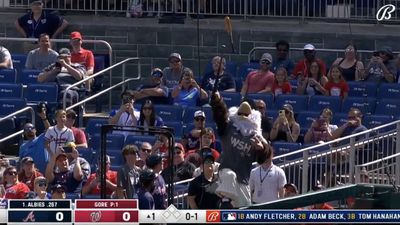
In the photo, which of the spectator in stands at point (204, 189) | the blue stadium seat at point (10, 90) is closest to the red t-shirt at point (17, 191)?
the spectator in stands at point (204, 189)

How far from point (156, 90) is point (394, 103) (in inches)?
125

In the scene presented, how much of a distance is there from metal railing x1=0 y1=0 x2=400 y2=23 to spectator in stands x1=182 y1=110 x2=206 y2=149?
4059mm

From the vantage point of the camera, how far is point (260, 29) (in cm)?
2683

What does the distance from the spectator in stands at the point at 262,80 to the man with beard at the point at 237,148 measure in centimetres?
538

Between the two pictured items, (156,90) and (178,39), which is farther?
(178,39)

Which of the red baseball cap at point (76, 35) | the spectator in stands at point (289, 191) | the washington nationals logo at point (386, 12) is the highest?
the washington nationals logo at point (386, 12)

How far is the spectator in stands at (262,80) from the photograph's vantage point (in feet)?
80.2

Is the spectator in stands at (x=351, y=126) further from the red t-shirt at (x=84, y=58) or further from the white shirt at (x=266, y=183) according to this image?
the red t-shirt at (x=84, y=58)

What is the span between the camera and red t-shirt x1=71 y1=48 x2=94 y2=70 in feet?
84.3

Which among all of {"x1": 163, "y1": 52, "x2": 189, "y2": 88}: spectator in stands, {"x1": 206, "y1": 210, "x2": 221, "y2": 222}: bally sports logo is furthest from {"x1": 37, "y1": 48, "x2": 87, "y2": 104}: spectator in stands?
{"x1": 206, "y1": 210, "x2": 221, "y2": 222}: bally sports logo

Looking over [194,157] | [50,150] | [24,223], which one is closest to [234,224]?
[24,223]

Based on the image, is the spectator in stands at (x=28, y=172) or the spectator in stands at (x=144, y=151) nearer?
the spectator in stands at (x=144, y=151)

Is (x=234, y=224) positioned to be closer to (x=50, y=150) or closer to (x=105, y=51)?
(x=50, y=150)
